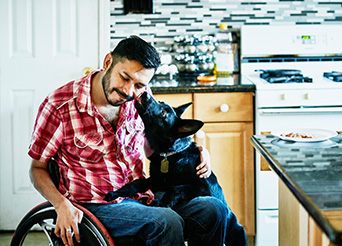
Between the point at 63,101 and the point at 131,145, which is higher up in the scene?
the point at 63,101

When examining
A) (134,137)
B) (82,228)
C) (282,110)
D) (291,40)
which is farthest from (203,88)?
(82,228)

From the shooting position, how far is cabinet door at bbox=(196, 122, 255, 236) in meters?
3.01

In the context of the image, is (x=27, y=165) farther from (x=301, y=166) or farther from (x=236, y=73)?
A: (x=301, y=166)

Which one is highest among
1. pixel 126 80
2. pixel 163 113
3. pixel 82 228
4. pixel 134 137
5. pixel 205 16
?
pixel 205 16

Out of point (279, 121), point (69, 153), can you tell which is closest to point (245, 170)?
point (279, 121)

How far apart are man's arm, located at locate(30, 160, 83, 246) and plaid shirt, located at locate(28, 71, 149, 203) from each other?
5cm

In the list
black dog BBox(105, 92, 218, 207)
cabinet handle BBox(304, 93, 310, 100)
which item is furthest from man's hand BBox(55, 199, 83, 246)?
cabinet handle BBox(304, 93, 310, 100)

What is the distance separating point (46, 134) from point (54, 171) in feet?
0.44

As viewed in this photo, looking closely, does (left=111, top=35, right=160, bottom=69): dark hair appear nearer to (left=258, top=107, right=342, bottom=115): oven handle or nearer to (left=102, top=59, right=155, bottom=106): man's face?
(left=102, top=59, right=155, bottom=106): man's face

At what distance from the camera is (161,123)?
190 cm

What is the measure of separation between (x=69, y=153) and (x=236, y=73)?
6.47 feet

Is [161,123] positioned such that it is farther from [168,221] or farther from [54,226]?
[54,226]

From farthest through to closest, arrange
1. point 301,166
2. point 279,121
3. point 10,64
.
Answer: point 10,64, point 279,121, point 301,166

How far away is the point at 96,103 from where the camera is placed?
6.28 ft
